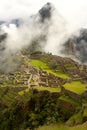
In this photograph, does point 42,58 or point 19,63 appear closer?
point 19,63

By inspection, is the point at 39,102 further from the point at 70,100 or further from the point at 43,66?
the point at 43,66

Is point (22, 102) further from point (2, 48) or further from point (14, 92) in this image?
point (2, 48)

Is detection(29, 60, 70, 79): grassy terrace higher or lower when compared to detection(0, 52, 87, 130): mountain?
higher

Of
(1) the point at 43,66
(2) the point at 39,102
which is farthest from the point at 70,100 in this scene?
(1) the point at 43,66

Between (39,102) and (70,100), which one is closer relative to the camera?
Result: (70,100)

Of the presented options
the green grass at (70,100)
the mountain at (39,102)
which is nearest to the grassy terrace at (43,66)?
the mountain at (39,102)

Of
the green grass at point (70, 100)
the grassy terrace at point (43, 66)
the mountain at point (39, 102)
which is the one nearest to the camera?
the mountain at point (39, 102)

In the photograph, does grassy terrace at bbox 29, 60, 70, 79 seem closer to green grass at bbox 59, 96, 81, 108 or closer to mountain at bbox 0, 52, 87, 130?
mountain at bbox 0, 52, 87, 130

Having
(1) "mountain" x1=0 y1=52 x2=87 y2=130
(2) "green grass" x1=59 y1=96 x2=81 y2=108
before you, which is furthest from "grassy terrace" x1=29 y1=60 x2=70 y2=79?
(2) "green grass" x1=59 y1=96 x2=81 y2=108

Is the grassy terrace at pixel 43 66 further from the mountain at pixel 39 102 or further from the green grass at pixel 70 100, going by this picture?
A: the green grass at pixel 70 100

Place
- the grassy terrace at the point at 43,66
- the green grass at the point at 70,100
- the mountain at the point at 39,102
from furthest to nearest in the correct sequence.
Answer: the grassy terrace at the point at 43,66 < the green grass at the point at 70,100 < the mountain at the point at 39,102

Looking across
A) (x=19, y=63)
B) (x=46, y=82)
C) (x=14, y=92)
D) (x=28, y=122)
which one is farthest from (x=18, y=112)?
(x=19, y=63)
